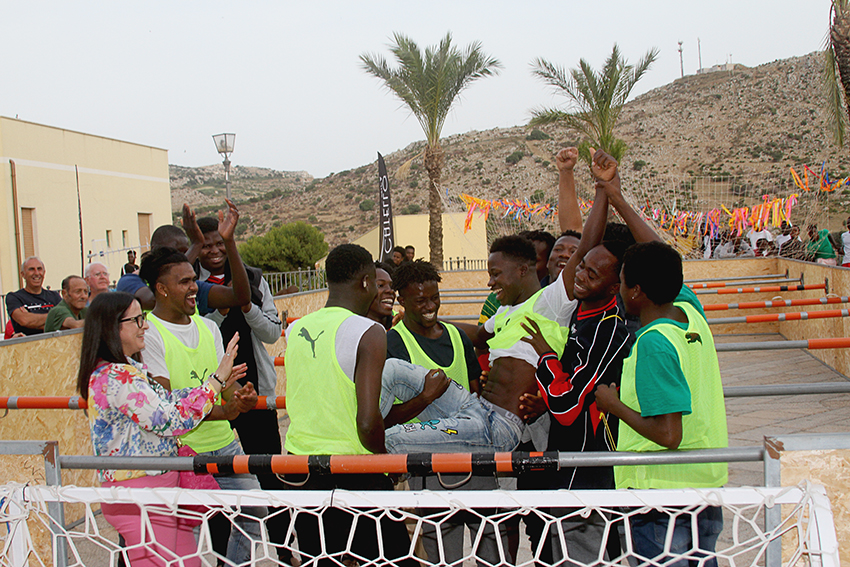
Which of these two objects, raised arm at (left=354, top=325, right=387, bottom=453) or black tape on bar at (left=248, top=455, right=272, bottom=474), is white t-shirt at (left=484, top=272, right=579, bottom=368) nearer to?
raised arm at (left=354, top=325, right=387, bottom=453)

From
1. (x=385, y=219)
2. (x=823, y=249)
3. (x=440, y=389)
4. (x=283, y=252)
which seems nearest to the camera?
(x=440, y=389)

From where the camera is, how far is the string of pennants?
555 inches

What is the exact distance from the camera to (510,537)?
2988 mm

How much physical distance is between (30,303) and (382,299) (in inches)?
191

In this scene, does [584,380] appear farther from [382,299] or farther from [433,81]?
[433,81]

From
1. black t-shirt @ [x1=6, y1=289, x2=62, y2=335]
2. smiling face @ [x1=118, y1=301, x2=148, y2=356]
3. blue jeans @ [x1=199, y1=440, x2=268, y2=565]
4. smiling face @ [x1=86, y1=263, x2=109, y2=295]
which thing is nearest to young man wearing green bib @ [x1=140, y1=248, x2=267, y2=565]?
blue jeans @ [x1=199, y1=440, x2=268, y2=565]

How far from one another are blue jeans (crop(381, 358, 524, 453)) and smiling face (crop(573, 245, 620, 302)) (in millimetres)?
597

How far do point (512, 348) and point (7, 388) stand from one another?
3.56m

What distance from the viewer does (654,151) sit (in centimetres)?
5647

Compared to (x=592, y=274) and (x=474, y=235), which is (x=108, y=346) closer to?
(x=592, y=274)

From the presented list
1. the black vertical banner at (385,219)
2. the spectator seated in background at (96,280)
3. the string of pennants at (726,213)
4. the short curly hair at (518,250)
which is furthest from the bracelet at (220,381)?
the string of pennants at (726,213)

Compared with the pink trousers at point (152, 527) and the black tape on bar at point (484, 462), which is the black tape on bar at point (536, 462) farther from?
the pink trousers at point (152, 527)

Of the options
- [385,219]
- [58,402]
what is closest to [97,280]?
[58,402]

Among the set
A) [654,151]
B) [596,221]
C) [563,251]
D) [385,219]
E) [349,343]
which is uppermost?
[654,151]
